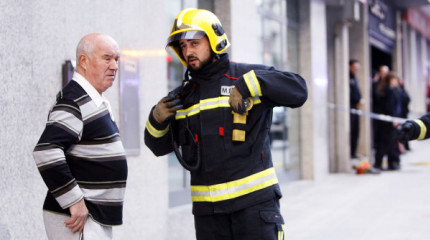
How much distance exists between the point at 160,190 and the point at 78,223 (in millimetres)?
2825

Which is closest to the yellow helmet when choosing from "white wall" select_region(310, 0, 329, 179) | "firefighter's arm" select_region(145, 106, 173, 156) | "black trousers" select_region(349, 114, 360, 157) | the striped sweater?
"firefighter's arm" select_region(145, 106, 173, 156)

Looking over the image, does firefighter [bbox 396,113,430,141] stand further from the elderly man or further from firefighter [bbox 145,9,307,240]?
the elderly man

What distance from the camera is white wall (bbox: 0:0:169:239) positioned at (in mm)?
3568

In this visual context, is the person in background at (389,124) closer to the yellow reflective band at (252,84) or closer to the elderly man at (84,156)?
the yellow reflective band at (252,84)

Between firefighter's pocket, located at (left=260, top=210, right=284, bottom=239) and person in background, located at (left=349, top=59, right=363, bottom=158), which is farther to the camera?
person in background, located at (left=349, top=59, right=363, bottom=158)

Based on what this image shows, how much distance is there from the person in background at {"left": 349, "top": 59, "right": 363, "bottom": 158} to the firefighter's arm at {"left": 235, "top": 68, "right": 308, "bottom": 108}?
935 centimetres

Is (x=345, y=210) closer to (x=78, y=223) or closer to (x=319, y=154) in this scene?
(x=319, y=154)

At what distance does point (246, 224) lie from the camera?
2633 millimetres

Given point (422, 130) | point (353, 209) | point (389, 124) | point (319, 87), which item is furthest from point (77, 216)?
point (389, 124)

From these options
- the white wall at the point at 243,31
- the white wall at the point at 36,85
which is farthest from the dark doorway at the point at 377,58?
the white wall at the point at 36,85

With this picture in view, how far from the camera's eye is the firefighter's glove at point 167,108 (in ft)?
9.04

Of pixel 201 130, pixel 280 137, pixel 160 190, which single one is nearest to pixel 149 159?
pixel 160 190

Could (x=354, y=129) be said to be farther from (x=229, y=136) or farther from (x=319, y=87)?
(x=229, y=136)

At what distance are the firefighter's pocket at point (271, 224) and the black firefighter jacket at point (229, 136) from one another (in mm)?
76
